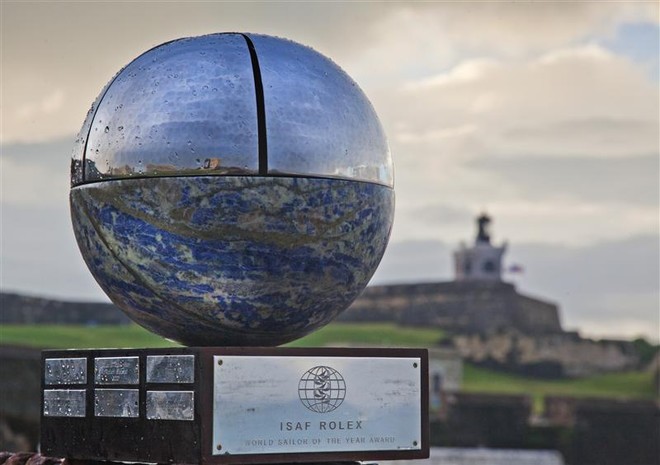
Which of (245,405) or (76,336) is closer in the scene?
(245,405)

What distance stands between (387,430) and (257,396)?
0.53m

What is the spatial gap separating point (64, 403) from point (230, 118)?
1.32 m

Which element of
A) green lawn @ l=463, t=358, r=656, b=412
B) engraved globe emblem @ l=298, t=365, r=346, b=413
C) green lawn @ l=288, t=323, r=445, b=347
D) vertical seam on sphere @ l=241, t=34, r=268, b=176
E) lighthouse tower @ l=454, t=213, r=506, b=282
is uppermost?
lighthouse tower @ l=454, t=213, r=506, b=282

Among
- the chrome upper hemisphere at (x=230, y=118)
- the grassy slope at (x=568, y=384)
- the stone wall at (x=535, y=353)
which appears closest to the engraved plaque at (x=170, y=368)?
the chrome upper hemisphere at (x=230, y=118)

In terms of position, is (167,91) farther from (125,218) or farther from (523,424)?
(523,424)

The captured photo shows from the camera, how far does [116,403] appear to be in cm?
512

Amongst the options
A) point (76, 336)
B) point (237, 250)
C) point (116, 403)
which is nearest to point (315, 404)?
point (237, 250)

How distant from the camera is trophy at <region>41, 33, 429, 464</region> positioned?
189 inches

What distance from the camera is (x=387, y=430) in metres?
5.08

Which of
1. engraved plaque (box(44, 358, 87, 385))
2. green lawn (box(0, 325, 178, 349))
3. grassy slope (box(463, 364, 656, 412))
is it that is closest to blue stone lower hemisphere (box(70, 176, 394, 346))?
engraved plaque (box(44, 358, 87, 385))

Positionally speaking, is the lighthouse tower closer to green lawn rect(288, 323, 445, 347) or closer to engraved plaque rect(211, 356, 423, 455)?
green lawn rect(288, 323, 445, 347)

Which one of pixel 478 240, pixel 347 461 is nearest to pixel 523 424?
pixel 478 240

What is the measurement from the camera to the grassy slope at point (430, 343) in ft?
129

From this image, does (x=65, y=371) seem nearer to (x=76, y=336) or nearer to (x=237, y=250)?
(x=237, y=250)
